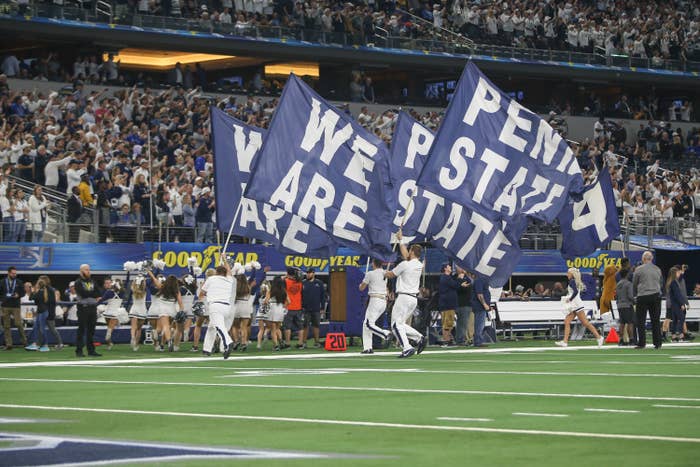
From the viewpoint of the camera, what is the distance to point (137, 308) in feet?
90.8

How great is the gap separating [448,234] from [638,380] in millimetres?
8827

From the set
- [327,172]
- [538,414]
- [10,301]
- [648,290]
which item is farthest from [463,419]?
[10,301]

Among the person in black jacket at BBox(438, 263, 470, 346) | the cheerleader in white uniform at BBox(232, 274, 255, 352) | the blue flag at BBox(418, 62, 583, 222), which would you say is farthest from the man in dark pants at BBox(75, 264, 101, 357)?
the person in black jacket at BBox(438, 263, 470, 346)

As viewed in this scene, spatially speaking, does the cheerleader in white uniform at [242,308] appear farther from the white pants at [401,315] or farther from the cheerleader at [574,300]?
the cheerleader at [574,300]

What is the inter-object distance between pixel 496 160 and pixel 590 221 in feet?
15.9

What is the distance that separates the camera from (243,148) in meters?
26.2

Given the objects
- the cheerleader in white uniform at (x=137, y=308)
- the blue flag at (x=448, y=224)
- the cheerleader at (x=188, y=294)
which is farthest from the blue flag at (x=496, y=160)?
the cheerleader at (x=188, y=294)

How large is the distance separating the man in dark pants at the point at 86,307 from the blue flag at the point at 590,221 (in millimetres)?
9219

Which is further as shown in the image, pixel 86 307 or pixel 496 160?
pixel 86 307

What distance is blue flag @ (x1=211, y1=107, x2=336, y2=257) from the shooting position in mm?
25453

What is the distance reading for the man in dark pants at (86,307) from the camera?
81.8 ft

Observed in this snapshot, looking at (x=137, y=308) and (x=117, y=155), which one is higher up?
(x=117, y=155)

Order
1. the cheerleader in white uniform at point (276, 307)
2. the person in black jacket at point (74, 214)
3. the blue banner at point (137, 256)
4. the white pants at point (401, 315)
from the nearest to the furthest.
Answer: the white pants at point (401, 315), the cheerleader in white uniform at point (276, 307), the blue banner at point (137, 256), the person in black jacket at point (74, 214)

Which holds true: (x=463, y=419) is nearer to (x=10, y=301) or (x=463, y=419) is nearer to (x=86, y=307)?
(x=86, y=307)
